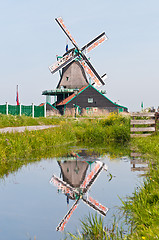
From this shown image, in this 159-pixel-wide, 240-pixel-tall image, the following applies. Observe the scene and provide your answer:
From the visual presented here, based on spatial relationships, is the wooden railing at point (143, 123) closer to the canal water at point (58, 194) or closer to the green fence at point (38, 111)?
the canal water at point (58, 194)

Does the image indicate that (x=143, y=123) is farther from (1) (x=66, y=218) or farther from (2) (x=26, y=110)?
(2) (x=26, y=110)

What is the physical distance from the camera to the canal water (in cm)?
439

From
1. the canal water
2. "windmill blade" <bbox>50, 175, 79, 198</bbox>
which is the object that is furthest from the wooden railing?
"windmill blade" <bbox>50, 175, 79, 198</bbox>

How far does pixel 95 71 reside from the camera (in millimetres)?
43062

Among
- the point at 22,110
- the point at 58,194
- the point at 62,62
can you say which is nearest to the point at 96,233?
the point at 58,194

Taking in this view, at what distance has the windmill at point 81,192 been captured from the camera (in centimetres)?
487

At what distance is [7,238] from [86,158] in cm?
676

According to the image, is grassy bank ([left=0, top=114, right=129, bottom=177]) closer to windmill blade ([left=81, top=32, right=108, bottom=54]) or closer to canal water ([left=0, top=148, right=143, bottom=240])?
canal water ([left=0, top=148, right=143, bottom=240])

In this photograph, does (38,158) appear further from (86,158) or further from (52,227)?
(52,227)

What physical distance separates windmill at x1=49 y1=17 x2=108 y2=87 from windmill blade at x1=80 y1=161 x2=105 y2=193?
1342 inches

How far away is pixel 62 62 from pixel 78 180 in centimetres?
3667

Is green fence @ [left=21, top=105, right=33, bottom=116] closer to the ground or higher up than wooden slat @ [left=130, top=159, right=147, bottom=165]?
higher up

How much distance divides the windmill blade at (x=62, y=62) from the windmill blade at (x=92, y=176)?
33.9m

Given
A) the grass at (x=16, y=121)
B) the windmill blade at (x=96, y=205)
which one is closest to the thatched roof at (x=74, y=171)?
the windmill blade at (x=96, y=205)
